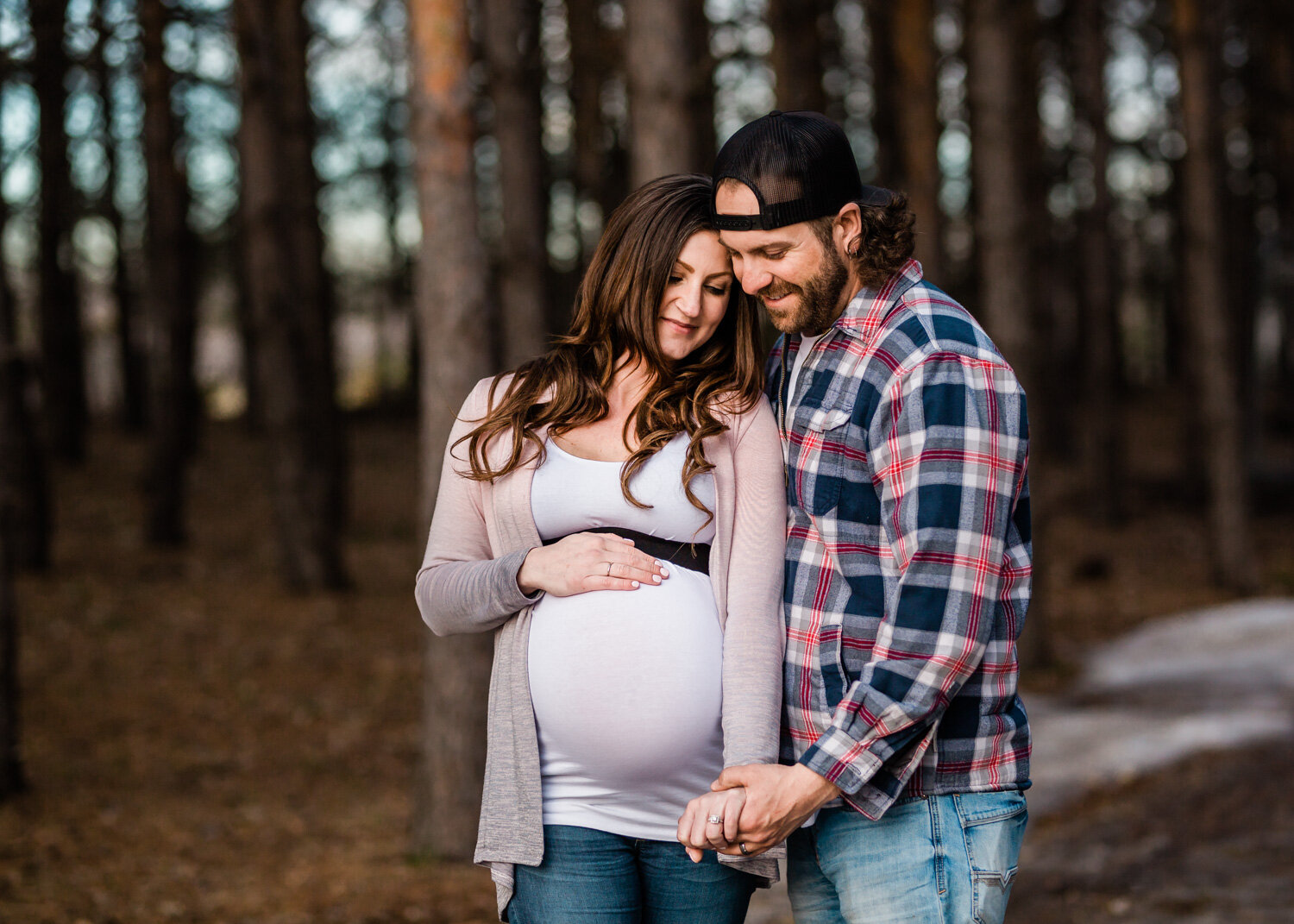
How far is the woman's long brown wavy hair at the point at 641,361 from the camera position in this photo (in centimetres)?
243

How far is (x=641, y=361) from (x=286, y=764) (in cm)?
643

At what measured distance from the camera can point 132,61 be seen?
445 inches

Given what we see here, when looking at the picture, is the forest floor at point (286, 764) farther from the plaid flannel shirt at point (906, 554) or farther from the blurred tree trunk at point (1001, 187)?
the plaid flannel shirt at point (906, 554)

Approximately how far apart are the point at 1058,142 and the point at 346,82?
1478cm

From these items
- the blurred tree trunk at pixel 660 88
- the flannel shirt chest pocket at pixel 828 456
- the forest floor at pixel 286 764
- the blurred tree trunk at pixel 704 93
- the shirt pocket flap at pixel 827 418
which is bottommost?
the forest floor at pixel 286 764

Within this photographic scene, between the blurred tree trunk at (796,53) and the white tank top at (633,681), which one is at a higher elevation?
the blurred tree trunk at (796,53)

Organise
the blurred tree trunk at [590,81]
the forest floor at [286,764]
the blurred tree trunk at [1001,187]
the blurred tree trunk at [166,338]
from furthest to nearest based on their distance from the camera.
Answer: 1. the blurred tree trunk at [166,338]
2. the blurred tree trunk at [590,81]
3. the blurred tree trunk at [1001,187]
4. the forest floor at [286,764]

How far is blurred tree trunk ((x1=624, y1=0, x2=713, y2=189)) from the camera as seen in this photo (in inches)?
241

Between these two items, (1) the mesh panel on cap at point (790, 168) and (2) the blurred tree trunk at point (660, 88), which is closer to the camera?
(1) the mesh panel on cap at point (790, 168)

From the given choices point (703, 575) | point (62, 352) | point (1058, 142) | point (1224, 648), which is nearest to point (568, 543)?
point (703, 575)

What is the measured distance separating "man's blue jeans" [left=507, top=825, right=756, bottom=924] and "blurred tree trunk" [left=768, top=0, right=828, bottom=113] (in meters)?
8.23

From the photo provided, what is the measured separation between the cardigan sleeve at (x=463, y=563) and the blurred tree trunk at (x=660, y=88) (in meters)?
3.78

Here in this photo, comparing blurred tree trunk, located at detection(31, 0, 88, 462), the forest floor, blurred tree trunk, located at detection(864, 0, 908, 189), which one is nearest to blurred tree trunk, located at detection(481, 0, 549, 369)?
blurred tree trunk, located at detection(31, 0, 88, 462)

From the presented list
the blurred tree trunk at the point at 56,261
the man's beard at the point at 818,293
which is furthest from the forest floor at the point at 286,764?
the man's beard at the point at 818,293
